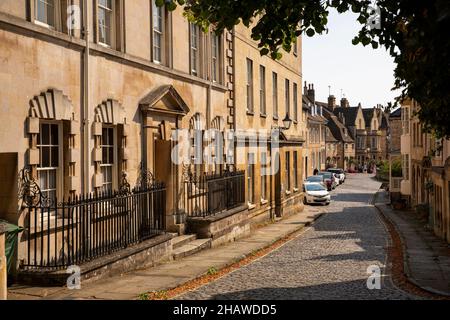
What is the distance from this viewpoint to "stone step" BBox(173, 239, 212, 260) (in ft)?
44.7

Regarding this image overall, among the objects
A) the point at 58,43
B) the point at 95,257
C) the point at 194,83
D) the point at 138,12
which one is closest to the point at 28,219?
the point at 95,257

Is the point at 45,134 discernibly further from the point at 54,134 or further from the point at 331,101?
the point at 331,101

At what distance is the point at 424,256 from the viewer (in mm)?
15891

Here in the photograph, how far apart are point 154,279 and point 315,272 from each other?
12.6 ft

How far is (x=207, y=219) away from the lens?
1580cm

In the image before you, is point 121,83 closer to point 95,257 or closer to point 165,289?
point 95,257

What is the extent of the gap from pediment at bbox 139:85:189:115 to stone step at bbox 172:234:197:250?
356 centimetres

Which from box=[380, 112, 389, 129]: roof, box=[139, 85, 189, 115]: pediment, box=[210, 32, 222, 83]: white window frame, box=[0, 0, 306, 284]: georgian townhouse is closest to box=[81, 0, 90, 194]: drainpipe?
box=[0, 0, 306, 284]: georgian townhouse

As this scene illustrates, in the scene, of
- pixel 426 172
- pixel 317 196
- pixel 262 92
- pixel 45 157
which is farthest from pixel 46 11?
pixel 317 196

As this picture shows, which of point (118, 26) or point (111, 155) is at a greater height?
point (118, 26)

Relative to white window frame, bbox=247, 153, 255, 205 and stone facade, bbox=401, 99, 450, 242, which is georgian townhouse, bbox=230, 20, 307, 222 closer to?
white window frame, bbox=247, 153, 255, 205

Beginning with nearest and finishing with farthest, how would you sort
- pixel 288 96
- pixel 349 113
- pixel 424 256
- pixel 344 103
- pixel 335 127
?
pixel 424 256 < pixel 288 96 < pixel 335 127 < pixel 349 113 < pixel 344 103

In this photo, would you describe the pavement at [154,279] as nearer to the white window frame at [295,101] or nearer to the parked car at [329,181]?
the white window frame at [295,101]

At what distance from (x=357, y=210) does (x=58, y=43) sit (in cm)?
2672
